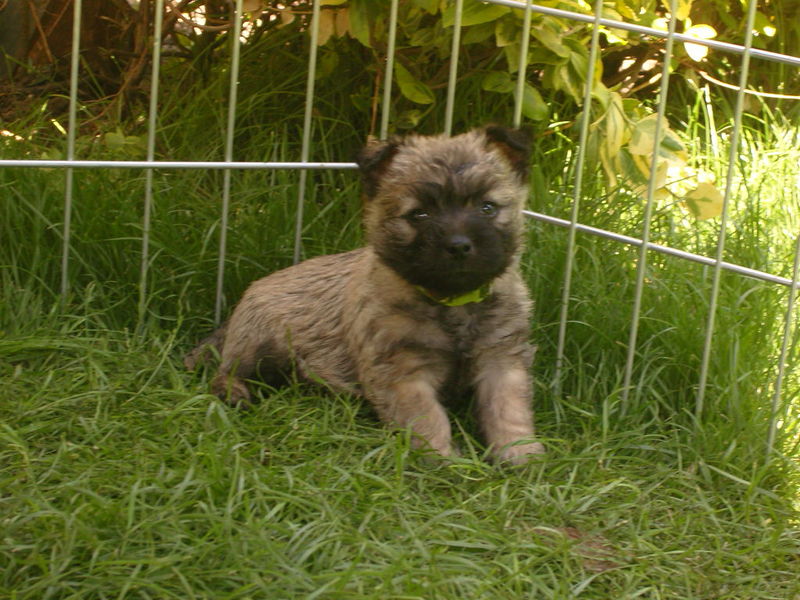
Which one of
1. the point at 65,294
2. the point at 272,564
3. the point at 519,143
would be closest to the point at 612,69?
the point at 519,143

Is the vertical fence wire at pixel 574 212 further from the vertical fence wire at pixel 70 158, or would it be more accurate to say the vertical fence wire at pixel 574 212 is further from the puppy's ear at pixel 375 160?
the vertical fence wire at pixel 70 158

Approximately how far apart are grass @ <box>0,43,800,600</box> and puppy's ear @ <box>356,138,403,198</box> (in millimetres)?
768

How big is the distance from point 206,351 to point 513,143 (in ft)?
4.50

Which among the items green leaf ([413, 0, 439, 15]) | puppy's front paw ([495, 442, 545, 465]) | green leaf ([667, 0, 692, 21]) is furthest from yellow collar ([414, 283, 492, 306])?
green leaf ([667, 0, 692, 21])

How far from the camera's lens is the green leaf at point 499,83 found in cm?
472

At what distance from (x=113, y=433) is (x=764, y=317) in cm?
228

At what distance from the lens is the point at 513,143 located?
3754 millimetres

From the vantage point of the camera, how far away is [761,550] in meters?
3.31

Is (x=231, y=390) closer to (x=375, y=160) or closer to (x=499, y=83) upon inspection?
(x=375, y=160)

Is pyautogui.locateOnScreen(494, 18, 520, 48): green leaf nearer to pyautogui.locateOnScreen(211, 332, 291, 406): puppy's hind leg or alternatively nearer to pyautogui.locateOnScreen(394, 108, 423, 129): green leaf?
pyautogui.locateOnScreen(394, 108, 423, 129): green leaf

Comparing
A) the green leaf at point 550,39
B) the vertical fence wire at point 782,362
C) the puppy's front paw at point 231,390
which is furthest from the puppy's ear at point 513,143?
the puppy's front paw at point 231,390

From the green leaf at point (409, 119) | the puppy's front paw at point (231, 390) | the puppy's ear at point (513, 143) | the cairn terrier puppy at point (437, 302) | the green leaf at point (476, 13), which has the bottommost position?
the puppy's front paw at point (231, 390)

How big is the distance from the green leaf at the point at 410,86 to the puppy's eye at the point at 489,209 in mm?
1117

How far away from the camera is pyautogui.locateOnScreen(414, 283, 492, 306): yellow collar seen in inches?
146
